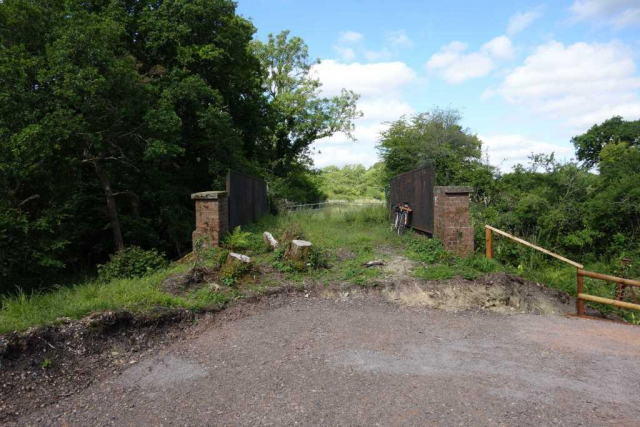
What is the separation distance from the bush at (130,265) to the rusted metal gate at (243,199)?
6.03ft

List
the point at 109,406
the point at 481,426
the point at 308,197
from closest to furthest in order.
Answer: the point at 481,426 → the point at 109,406 → the point at 308,197

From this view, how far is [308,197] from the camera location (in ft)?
124

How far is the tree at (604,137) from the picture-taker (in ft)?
138

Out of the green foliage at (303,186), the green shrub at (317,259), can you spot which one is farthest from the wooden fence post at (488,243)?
the green foliage at (303,186)

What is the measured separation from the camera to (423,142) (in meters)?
22.3

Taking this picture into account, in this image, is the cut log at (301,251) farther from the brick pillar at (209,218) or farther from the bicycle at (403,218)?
the bicycle at (403,218)

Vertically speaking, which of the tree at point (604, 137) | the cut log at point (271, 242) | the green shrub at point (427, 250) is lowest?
the green shrub at point (427, 250)

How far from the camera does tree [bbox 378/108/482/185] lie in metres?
21.5

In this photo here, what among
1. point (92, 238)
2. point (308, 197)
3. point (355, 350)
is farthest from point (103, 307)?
Result: point (308, 197)

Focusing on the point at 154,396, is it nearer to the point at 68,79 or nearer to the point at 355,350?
the point at 355,350

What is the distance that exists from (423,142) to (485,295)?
1648cm

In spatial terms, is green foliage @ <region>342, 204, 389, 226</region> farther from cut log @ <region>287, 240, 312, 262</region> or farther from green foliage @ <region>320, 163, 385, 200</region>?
green foliage @ <region>320, 163, 385, 200</region>

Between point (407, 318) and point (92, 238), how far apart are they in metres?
12.8

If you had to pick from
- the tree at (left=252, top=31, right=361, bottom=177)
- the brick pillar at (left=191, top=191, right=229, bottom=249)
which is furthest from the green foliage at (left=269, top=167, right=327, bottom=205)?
the brick pillar at (left=191, top=191, right=229, bottom=249)
